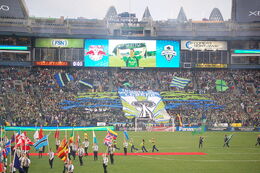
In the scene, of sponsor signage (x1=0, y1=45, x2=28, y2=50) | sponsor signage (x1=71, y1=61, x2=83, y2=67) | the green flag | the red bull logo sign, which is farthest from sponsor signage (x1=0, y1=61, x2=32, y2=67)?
the green flag

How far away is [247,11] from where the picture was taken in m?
80.3

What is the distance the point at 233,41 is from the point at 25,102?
47.0 m

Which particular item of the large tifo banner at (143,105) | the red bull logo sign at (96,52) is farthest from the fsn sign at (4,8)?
the large tifo banner at (143,105)

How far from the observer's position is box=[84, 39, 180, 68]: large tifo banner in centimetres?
7575

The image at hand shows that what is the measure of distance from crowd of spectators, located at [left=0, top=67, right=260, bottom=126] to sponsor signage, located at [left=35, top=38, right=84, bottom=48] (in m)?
5.24

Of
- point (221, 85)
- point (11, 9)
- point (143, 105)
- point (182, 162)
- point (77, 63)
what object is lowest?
point (182, 162)

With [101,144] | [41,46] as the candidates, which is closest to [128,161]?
[101,144]

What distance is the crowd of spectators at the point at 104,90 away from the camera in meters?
62.2

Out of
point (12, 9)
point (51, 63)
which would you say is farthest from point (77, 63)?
point (12, 9)

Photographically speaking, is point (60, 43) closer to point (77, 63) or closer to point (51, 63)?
point (51, 63)

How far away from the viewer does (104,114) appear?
64750 millimetres

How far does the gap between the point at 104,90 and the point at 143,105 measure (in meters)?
10.0

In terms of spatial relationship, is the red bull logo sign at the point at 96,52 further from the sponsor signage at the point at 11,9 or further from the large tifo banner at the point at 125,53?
the sponsor signage at the point at 11,9

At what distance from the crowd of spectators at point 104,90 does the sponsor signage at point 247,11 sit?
1177 cm
